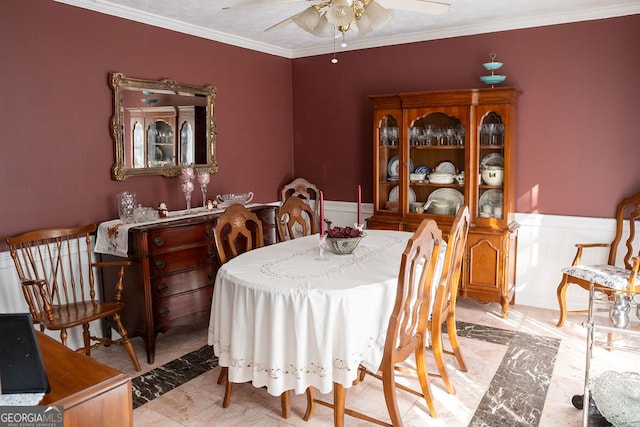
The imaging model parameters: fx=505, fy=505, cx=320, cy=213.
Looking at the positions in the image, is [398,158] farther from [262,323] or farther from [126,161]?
[262,323]

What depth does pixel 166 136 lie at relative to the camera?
4098 mm

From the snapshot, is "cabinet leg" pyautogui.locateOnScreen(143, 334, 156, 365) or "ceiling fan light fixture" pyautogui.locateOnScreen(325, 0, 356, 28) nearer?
"ceiling fan light fixture" pyautogui.locateOnScreen(325, 0, 356, 28)

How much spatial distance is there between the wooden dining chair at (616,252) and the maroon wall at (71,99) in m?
3.03

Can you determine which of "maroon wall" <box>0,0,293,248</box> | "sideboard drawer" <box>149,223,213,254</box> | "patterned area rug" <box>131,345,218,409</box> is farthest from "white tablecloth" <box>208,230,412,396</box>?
"maroon wall" <box>0,0,293,248</box>

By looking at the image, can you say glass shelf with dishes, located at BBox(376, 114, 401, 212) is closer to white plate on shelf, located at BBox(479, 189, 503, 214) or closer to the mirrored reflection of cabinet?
white plate on shelf, located at BBox(479, 189, 503, 214)

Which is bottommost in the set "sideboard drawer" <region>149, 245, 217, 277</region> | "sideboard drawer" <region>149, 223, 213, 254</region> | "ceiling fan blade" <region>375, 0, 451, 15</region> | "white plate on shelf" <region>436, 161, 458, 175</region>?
"sideboard drawer" <region>149, 245, 217, 277</region>

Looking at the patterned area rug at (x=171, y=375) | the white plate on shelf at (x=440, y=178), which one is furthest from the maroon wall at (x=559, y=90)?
the patterned area rug at (x=171, y=375)

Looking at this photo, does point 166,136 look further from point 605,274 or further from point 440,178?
point 605,274

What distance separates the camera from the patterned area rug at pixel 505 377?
266cm

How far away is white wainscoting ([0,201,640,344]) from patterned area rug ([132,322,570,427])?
29.2 inches

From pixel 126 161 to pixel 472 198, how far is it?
9.05 feet

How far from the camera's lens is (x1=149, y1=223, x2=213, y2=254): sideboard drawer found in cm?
341

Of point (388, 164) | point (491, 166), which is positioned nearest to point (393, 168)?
point (388, 164)

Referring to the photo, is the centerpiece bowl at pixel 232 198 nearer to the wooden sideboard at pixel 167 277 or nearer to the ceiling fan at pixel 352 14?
the wooden sideboard at pixel 167 277
